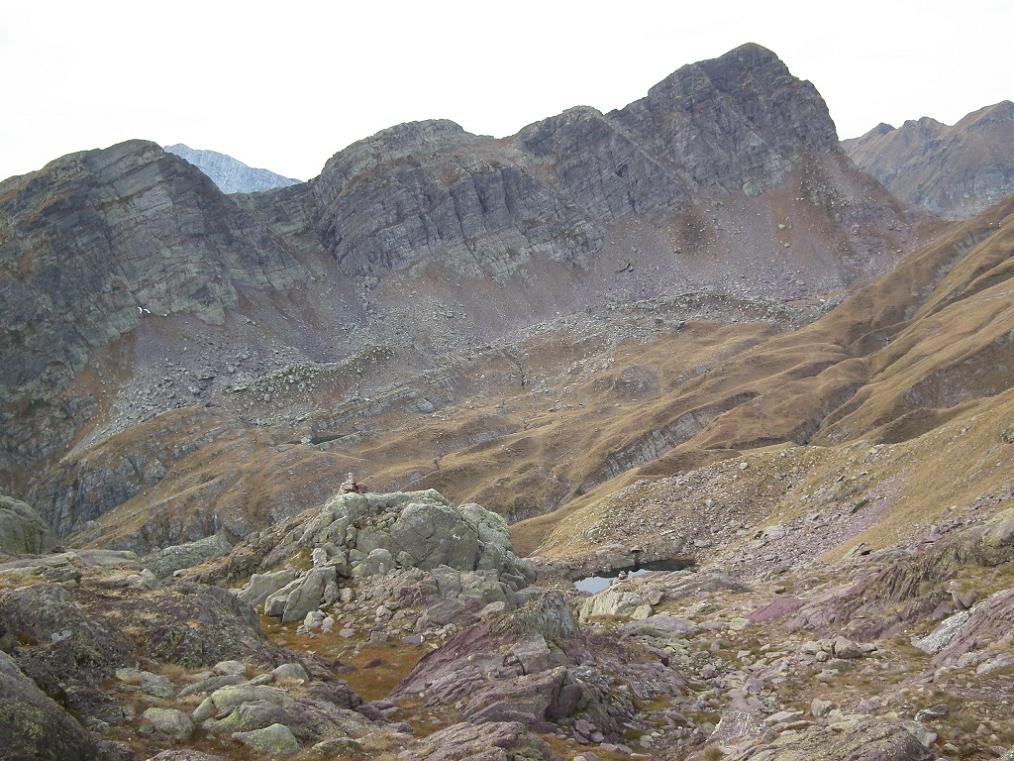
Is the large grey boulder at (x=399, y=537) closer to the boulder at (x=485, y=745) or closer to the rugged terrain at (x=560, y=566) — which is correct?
the rugged terrain at (x=560, y=566)

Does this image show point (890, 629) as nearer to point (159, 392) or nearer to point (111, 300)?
point (159, 392)

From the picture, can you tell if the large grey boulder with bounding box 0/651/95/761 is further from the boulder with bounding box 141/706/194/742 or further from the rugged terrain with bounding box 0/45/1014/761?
the boulder with bounding box 141/706/194/742

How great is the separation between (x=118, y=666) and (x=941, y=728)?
2412 centimetres

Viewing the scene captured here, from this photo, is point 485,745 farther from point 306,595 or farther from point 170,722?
point 306,595

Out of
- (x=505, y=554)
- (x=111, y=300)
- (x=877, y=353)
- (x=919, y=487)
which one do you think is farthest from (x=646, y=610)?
(x=111, y=300)

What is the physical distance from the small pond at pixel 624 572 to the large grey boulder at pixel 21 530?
149ft

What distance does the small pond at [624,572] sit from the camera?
67.8m

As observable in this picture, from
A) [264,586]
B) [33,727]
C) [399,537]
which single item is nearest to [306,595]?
[264,586]

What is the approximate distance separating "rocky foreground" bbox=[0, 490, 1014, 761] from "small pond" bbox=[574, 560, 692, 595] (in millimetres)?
21231

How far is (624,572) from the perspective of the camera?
69.5 meters

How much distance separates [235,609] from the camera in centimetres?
3169

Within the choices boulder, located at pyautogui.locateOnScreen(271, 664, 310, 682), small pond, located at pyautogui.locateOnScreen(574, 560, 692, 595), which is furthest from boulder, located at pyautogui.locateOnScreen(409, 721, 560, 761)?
small pond, located at pyautogui.locateOnScreen(574, 560, 692, 595)

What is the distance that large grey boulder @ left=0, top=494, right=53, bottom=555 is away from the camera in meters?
57.5

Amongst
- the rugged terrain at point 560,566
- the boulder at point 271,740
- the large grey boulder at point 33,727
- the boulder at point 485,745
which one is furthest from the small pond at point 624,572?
the large grey boulder at point 33,727
